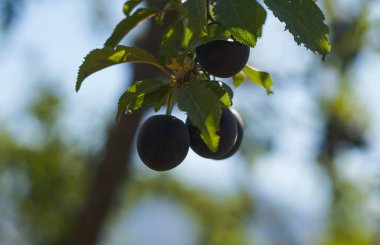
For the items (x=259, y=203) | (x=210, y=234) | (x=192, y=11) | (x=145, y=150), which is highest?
(x=192, y=11)

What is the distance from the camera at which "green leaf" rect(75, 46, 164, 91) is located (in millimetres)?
1070

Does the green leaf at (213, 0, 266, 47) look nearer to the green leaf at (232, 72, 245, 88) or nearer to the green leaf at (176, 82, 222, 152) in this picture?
the green leaf at (176, 82, 222, 152)

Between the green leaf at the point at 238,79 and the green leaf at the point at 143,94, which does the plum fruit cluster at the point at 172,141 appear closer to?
the green leaf at the point at 143,94

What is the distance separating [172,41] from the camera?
3.82 ft

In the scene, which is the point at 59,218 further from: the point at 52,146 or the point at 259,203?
the point at 259,203

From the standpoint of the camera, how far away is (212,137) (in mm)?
925

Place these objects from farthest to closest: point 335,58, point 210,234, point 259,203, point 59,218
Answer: point 210,234
point 259,203
point 59,218
point 335,58

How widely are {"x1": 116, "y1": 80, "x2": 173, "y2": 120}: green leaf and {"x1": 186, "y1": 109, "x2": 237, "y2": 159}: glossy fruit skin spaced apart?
9 cm

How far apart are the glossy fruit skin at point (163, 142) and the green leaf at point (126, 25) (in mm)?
250

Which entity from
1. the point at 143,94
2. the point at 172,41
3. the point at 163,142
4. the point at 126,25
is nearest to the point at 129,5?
the point at 126,25

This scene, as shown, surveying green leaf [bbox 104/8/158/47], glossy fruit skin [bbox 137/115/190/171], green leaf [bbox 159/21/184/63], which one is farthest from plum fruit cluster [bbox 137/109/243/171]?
green leaf [bbox 104/8/158/47]

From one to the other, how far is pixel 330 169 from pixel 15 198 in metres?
5.98

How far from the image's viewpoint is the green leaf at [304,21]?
93 cm

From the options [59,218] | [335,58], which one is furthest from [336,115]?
[59,218]
